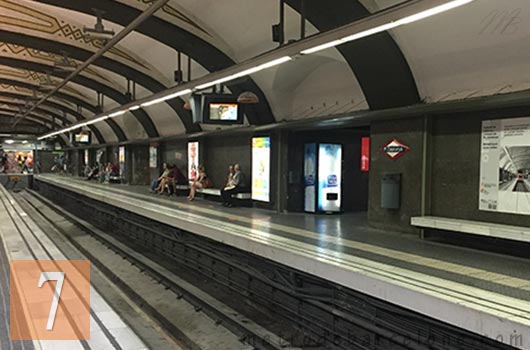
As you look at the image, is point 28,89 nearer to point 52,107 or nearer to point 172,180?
point 52,107

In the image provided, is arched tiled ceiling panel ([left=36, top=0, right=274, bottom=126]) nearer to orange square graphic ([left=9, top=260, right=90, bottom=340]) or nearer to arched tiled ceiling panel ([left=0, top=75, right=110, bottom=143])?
orange square graphic ([left=9, top=260, right=90, bottom=340])

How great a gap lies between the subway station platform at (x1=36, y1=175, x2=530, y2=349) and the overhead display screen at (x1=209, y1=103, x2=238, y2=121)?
2117 millimetres

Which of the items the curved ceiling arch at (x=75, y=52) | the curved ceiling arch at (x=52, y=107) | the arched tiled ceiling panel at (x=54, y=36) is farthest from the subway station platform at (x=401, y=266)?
the curved ceiling arch at (x=52, y=107)

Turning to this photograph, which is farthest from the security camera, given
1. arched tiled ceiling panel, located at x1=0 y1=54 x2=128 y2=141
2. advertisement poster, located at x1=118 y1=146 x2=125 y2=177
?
advertisement poster, located at x1=118 y1=146 x2=125 y2=177

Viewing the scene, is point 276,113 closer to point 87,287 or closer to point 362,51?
point 362,51

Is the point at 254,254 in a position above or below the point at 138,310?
above

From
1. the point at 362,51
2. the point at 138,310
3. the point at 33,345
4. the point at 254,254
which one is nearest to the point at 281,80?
the point at 362,51

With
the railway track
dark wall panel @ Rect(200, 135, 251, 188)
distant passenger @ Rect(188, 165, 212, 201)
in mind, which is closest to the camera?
the railway track

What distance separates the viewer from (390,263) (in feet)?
13.6

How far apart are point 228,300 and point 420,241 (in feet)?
9.30

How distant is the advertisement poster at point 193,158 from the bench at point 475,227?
802cm

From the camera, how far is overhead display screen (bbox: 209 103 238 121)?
8352 millimetres

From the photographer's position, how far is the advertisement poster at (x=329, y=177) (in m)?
8.87

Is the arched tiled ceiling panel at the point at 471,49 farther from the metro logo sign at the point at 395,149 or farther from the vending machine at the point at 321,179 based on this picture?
the vending machine at the point at 321,179
